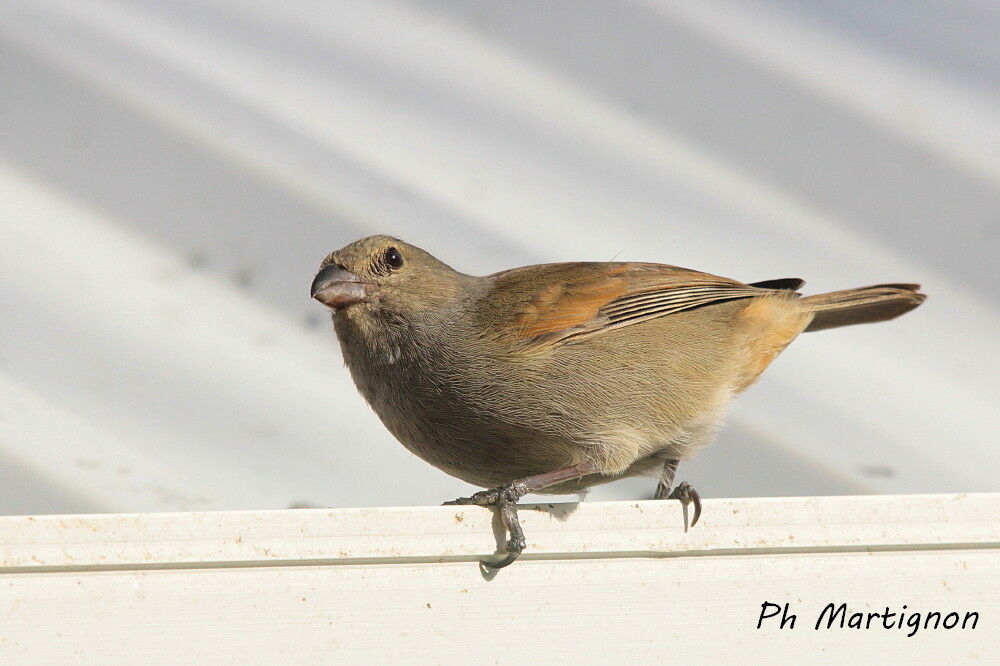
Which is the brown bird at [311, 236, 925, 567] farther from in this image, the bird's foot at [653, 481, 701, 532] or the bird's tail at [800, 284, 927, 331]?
the bird's tail at [800, 284, 927, 331]

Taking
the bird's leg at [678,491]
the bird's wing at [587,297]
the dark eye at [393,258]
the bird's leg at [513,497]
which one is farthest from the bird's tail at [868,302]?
the dark eye at [393,258]

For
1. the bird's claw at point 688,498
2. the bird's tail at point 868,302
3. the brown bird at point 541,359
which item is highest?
the bird's tail at point 868,302

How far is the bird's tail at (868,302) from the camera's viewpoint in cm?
358

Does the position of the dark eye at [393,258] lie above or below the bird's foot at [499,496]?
above

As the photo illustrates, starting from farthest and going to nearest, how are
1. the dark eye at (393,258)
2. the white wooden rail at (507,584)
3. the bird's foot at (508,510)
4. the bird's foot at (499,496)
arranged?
the dark eye at (393,258), the bird's foot at (499,496), the bird's foot at (508,510), the white wooden rail at (507,584)

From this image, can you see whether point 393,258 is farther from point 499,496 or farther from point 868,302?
point 868,302

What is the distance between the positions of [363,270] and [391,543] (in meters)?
1.34

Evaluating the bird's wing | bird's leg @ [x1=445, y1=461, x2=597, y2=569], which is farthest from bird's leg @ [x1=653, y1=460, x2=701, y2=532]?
the bird's wing

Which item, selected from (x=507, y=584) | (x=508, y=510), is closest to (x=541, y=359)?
(x=508, y=510)

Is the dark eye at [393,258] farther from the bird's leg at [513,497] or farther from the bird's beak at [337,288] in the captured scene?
the bird's leg at [513,497]

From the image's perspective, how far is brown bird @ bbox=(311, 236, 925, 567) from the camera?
9.80 ft

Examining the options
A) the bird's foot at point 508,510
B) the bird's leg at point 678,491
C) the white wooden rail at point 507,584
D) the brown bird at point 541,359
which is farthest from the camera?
the brown bird at point 541,359

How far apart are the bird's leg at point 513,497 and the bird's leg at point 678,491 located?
11.9 inches

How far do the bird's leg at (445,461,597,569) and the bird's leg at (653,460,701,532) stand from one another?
0.99ft
